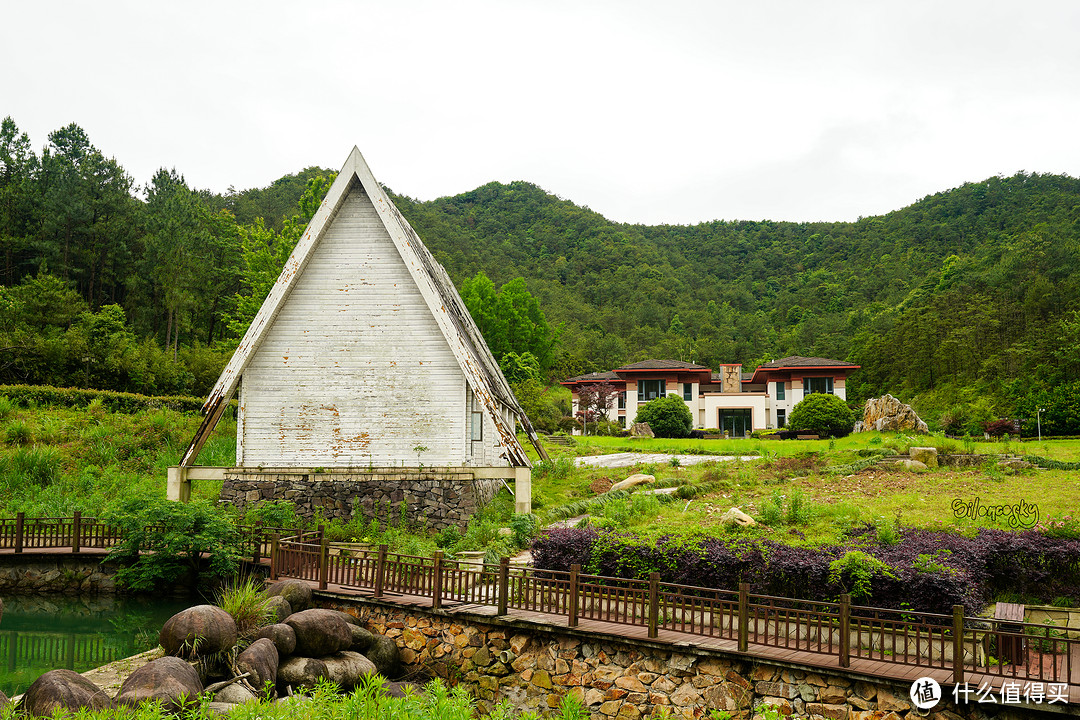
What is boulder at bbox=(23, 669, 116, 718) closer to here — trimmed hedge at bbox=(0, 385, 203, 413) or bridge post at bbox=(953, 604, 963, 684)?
bridge post at bbox=(953, 604, 963, 684)

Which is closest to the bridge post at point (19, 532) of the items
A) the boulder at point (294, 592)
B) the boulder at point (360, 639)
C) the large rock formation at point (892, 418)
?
the boulder at point (294, 592)

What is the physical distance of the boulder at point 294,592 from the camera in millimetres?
11281

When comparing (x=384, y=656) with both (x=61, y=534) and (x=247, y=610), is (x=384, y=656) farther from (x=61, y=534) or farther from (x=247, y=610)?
(x=61, y=534)

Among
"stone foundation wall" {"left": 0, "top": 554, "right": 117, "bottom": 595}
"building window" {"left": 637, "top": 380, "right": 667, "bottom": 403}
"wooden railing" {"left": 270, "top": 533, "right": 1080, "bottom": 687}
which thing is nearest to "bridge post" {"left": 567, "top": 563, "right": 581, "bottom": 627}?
"wooden railing" {"left": 270, "top": 533, "right": 1080, "bottom": 687}

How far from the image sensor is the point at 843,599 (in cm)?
802

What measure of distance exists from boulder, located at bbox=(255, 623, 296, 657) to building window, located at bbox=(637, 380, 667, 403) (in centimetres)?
4322

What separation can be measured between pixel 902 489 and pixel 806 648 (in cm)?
1157

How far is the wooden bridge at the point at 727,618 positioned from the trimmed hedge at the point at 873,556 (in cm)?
22

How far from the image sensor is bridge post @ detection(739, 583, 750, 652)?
327 inches

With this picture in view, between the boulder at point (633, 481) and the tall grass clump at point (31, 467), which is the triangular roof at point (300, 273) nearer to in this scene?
the boulder at point (633, 481)

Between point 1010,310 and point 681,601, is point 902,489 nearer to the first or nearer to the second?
point 681,601

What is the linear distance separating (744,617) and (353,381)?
10.6 m

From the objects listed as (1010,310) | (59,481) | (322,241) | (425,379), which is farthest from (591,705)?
(1010,310)

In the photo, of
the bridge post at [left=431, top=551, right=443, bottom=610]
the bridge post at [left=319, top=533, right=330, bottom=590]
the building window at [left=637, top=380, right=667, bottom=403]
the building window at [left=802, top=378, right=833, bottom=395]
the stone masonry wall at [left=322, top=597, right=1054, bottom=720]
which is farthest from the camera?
the building window at [left=637, top=380, right=667, bottom=403]
